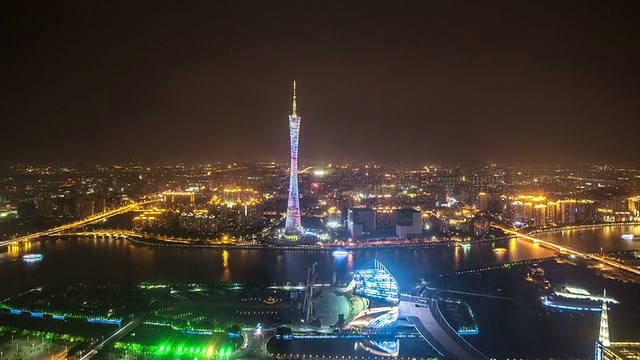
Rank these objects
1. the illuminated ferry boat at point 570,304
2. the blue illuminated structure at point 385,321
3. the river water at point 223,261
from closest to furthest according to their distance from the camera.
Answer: the blue illuminated structure at point 385,321, the illuminated ferry boat at point 570,304, the river water at point 223,261

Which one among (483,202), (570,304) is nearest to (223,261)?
(570,304)

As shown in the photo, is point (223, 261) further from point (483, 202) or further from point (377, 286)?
point (483, 202)

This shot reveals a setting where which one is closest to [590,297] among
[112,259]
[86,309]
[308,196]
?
[86,309]

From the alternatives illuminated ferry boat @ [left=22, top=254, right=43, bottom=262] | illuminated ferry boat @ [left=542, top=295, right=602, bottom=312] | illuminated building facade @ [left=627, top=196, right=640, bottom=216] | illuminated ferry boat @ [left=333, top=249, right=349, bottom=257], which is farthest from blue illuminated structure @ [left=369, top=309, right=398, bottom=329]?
illuminated building facade @ [left=627, top=196, right=640, bottom=216]

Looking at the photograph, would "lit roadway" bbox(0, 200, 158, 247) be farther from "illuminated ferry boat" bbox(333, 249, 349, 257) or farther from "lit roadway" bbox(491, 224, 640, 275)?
"lit roadway" bbox(491, 224, 640, 275)

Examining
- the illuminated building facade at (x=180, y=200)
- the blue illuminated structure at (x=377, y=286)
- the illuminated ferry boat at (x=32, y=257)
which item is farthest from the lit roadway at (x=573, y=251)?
the illuminated ferry boat at (x=32, y=257)

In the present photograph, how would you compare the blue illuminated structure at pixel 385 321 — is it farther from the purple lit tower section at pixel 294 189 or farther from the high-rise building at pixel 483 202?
the high-rise building at pixel 483 202
